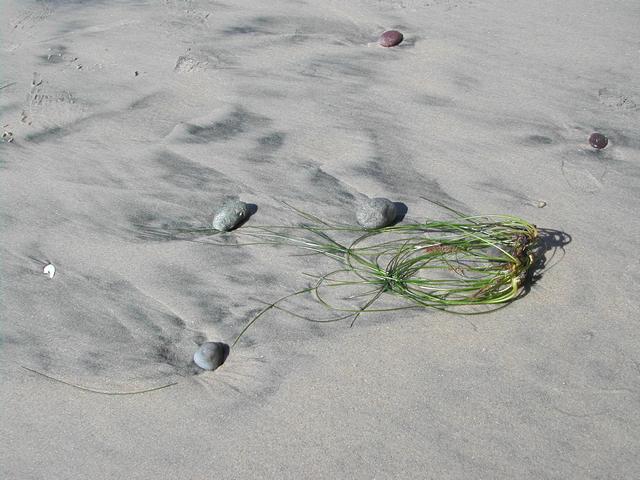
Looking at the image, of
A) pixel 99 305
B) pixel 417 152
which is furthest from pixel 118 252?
pixel 417 152

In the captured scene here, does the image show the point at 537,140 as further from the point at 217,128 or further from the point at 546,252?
the point at 217,128

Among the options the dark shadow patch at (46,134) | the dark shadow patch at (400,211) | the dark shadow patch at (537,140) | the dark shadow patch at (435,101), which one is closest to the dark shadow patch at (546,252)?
the dark shadow patch at (400,211)

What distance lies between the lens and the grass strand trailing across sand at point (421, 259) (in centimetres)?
207

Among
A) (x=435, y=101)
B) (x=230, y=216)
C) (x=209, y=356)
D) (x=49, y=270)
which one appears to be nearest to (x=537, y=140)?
(x=435, y=101)

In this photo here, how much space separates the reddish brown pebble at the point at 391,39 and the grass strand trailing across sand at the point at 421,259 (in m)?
1.50

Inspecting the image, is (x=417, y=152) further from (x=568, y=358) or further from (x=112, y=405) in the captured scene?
(x=112, y=405)

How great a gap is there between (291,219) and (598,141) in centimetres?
138

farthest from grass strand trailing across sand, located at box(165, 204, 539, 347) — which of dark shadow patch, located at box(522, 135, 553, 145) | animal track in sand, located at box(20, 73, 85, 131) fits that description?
animal track in sand, located at box(20, 73, 85, 131)

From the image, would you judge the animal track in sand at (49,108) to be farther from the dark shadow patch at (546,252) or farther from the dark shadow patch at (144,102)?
the dark shadow patch at (546,252)

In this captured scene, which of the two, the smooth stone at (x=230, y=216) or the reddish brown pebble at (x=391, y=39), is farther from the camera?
the reddish brown pebble at (x=391, y=39)

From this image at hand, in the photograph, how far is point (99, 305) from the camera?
6.82ft

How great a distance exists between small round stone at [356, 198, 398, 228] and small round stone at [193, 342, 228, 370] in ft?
2.34

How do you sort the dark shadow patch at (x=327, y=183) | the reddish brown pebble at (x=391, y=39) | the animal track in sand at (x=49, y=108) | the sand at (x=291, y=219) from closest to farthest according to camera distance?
the sand at (x=291, y=219) < the dark shadow patch at (x=327, y=183) < the animal track in sand at (x=49, y=108) < the reddish brown pebble at (x=391, y=39)

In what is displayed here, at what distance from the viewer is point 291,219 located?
2414mm
